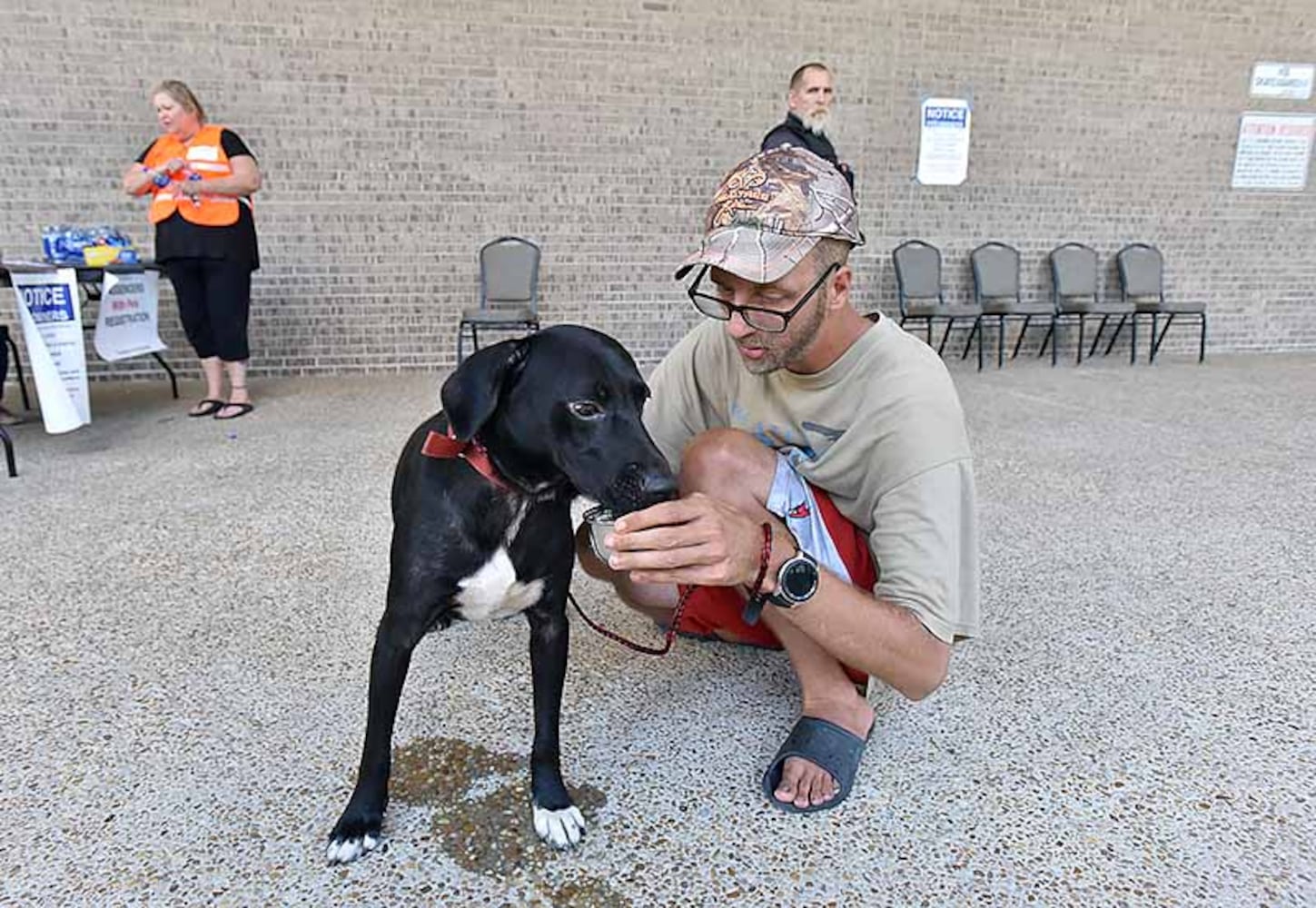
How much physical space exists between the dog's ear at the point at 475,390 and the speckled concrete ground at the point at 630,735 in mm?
646

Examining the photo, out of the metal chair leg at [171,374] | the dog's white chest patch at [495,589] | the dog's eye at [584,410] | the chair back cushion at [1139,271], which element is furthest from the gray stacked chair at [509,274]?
the chair back cushion at [1139,271]

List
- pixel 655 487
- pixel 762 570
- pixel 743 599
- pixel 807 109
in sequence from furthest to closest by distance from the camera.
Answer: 1. pixel 807 109
2. pixel 743 599
3. pixel 762 570
4. pixel 655 487

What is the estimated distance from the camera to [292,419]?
154 inches

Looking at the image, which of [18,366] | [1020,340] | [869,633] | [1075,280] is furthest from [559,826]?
[1075,280]

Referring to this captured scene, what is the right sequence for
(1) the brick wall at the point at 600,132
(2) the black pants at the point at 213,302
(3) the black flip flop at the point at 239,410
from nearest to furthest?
(2) the black pants at the point at 213,302
(3) the black flip flop at the point at 239,410
(1) the brick wall at the point at 600,132

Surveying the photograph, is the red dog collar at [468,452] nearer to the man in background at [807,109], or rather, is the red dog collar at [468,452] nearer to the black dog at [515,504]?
the black dog at [515,504]

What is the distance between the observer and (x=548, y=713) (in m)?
1.28

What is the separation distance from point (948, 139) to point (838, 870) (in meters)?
5.40

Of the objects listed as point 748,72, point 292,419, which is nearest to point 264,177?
point 292,419

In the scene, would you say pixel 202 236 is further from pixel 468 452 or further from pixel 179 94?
pixel 468 452

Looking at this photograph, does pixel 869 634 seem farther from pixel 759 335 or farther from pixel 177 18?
pixel 177 18

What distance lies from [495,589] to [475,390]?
0.30 metres

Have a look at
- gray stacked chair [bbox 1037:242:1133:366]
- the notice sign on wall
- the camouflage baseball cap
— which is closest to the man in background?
the camouflage baseball cap

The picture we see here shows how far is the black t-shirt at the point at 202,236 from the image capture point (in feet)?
11.7
